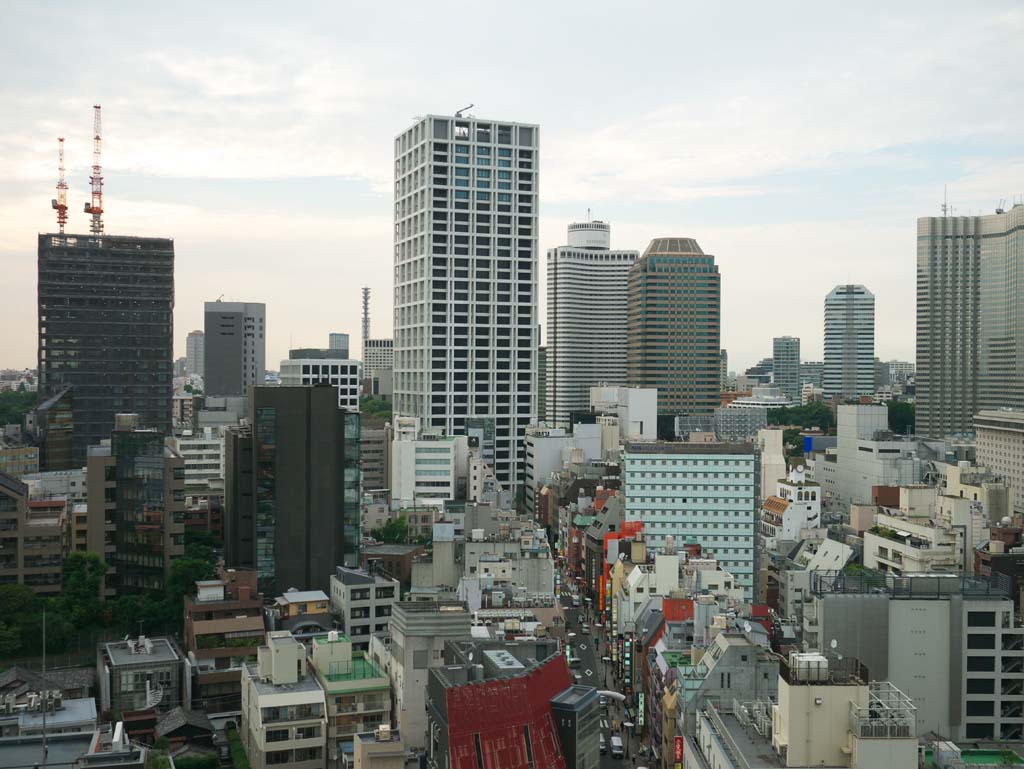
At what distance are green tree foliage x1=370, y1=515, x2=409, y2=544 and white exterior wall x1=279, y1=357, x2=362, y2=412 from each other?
49652 millimetres

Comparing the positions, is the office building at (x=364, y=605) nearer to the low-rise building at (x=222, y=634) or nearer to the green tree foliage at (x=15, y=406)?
the low-rise building at (x=222, y=634)

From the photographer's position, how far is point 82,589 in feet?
193

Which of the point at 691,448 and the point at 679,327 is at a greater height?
the point at 679,327

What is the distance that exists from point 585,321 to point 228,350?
64.7m

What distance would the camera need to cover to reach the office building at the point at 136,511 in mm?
61438

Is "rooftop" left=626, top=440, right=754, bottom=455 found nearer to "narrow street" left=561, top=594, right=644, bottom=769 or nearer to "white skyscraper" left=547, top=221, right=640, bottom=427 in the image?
"narrow street" left=561, top=594, right=644, bottom=769

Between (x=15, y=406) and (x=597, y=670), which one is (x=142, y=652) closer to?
(x=597, y=670)

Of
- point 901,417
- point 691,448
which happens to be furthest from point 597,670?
point 901,417

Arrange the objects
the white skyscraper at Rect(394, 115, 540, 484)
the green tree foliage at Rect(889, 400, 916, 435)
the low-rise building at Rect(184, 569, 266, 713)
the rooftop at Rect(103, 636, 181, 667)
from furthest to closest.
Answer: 1. the green tree foliage at Rect(889, 400, 916, 435)
2. the white skyscraper at Rect(394, 115, 540, 484)
3. the low-rise building at Rect(184, 569, 266, 713)
4. the rooftop at Rect(103, 636, 181, 667)

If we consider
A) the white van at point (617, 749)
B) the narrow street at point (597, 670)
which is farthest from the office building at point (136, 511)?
the white van at point (617, 749)

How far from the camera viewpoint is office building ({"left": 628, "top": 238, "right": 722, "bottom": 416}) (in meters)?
174

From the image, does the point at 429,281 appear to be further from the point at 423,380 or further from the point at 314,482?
the point at 314,482

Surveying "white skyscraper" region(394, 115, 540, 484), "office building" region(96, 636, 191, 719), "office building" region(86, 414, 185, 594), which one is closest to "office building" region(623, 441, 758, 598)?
"office building" region(86, 414, 185, 594)

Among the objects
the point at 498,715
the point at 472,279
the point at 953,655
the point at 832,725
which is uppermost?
the point at 472,279
